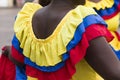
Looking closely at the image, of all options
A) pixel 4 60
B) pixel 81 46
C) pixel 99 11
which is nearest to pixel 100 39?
pixel 81 46

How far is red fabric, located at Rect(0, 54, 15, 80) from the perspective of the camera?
121 inches

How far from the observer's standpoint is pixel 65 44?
7.12ft

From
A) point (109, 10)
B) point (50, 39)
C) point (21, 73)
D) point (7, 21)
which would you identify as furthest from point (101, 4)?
point (7, 21)

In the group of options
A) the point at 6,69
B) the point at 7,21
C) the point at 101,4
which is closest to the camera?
the point at 6,69

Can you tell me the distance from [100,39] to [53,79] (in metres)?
0.37

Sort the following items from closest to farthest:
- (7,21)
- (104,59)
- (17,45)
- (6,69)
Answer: (104,59), (17,45), (6,69), (7,21)

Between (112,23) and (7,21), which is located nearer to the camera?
(112,23)

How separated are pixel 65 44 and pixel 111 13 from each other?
1.52 m

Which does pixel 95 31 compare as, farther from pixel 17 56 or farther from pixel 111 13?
pixel 111 13

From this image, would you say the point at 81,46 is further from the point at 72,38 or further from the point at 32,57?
the point at 32,57

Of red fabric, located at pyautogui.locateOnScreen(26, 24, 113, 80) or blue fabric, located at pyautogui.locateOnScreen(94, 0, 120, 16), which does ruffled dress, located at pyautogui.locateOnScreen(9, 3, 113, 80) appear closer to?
red fabric, located at pyautogui.locateOnScreen(26, 24, 113, 80)

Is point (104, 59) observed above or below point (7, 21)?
above

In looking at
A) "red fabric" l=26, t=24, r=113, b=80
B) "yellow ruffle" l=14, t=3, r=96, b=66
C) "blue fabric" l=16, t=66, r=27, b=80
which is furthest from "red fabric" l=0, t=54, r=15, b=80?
"red fabric" l=26, t=24, r=113, b=80

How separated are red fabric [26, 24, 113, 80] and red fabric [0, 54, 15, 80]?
0.78 meters
